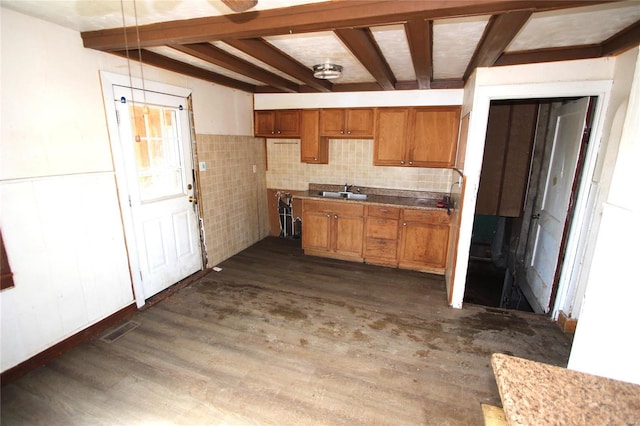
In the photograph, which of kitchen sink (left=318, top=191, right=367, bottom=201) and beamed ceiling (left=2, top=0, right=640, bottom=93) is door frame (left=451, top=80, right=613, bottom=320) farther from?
kitchen sink (left=318, top=191, right=367, bottom=201)

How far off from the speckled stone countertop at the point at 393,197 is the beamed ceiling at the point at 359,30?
1.54 metres

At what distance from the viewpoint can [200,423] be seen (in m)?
1.73

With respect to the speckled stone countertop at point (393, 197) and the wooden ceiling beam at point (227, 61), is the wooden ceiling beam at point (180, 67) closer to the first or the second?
the wooden ceiling beam at point (227, 61)

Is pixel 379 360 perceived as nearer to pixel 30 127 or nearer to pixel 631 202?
pixel 631 202

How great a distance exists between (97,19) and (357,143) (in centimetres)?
317

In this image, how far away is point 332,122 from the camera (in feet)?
13.6

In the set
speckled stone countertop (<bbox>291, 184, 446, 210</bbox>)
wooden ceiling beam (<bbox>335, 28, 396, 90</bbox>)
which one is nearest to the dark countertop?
speckled stone countertop (<bbox>291, 184, 446, 210</bbox>)

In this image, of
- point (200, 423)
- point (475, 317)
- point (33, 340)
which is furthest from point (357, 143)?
point (33, 340)

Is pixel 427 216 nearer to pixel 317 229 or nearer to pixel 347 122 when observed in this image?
pixel 317 229

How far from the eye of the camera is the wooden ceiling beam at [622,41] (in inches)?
74.3

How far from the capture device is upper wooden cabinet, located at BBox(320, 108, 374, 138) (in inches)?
157

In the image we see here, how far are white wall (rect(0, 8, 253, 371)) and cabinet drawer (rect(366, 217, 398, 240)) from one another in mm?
2768

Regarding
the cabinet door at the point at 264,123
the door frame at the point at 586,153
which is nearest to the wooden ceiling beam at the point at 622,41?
the door frame at the point at 586,153

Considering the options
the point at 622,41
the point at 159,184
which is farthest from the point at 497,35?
the point at 159,184
